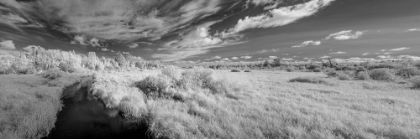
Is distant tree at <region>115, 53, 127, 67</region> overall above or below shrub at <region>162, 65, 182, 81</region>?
above

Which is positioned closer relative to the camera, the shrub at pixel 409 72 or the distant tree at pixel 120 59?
the shrub at pixel 409 72

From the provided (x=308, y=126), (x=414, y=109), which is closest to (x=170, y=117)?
(x=308, y=126)

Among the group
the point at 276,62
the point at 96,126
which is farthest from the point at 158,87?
the point at 276,62

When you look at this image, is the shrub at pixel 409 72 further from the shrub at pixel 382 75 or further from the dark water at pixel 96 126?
the dark water at pixel 96 126

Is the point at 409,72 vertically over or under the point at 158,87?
under

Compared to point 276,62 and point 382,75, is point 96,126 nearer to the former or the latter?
point 382,75

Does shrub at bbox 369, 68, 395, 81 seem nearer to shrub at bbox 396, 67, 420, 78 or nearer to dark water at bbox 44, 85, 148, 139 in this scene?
shrub at bbox 396, 67, 420, 78

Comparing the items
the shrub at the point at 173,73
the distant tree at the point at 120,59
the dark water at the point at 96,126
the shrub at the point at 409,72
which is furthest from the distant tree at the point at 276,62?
the distant tree at the point at 120,59

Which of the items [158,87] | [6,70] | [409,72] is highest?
[6,70]

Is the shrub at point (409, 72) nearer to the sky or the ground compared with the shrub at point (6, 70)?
nearer to the ground

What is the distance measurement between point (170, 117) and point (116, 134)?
233 cm

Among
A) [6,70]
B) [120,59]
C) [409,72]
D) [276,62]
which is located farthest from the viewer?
[120,59]

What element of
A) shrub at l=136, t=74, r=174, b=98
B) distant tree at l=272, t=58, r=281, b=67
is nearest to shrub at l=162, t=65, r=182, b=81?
shrub at l=136, t=74, r=174, b=98

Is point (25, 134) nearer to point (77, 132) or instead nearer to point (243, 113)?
point (77, 132)
